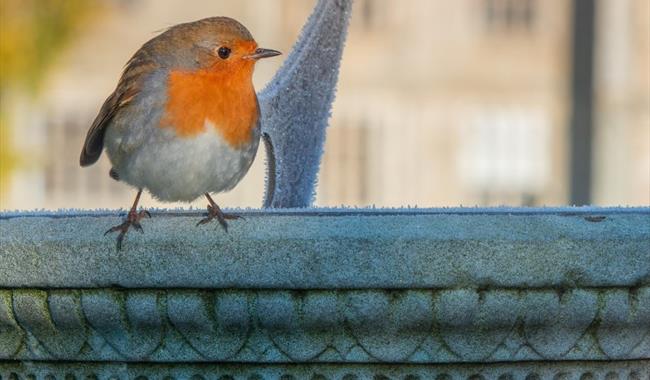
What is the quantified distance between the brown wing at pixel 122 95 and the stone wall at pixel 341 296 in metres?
0.79

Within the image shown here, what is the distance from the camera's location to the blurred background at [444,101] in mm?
26109

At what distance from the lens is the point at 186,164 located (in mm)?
3291

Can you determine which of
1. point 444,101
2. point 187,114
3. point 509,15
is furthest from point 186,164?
point 509,15

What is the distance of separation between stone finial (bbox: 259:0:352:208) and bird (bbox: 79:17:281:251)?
337 millimetres

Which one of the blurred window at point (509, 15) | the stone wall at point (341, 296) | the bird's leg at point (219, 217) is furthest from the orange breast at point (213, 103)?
the blurred window at point (509, 15)

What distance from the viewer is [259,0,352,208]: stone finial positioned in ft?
12.6

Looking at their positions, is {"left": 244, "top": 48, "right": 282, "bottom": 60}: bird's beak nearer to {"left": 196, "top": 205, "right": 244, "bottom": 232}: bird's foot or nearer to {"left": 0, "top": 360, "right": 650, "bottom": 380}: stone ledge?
{"left": 196, "top": 205, "right": 244, "bottom": 232}: bird's foot

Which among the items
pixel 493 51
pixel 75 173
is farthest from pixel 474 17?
pixel 75 173

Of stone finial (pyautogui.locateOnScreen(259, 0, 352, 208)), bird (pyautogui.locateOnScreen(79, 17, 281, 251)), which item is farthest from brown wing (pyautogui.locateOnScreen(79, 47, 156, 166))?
stone finial (pyautogui.locateOnScreen(259, 0, 352, 208))

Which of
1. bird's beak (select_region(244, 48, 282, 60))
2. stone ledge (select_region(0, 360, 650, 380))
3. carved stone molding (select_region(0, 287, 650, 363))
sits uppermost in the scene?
bird's beak (select_region(244, 48, 282, 60))

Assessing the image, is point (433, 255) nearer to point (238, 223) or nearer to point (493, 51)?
point (238, 223)

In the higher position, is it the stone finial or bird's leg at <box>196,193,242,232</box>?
the stone finial

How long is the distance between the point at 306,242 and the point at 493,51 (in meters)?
24.9

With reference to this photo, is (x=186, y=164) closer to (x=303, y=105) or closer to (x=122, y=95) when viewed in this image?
(x=122, y=95)
